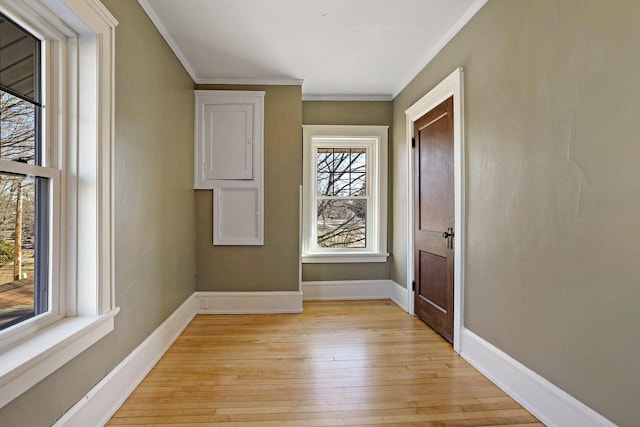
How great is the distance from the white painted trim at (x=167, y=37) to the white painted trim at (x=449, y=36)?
2190mm

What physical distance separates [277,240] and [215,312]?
99 cm

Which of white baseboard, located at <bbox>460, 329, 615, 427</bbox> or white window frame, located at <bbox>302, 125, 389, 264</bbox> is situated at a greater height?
white window frame, located at <bbox>302, 125, 389, 264</bbox>

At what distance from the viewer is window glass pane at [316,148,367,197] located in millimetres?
4363

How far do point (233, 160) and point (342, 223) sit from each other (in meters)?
1.55

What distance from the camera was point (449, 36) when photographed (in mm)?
2803

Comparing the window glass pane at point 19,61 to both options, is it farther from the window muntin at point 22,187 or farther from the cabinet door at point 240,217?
the cabinet door at point 240,217

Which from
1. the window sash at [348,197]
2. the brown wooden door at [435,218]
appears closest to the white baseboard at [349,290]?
the window sash at [348,197]

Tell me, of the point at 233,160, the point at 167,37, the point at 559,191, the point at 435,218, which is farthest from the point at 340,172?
the point at 559,191

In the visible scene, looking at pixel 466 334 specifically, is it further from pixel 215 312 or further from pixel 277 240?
pixel 215 312

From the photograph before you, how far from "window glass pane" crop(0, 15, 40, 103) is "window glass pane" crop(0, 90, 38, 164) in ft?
0.16

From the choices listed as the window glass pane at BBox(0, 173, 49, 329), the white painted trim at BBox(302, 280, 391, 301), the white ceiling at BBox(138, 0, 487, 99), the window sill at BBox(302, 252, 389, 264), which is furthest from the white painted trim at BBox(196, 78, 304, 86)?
the window glass pane at BBox(0, 173, 49, 329)

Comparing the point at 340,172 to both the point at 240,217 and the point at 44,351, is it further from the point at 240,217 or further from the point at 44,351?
the point at 44,351

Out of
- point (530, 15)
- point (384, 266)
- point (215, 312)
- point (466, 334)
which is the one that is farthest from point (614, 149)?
point (215, 312)

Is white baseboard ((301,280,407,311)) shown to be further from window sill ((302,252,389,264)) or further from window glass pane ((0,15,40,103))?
window glass pane ((0,15,40,103))
